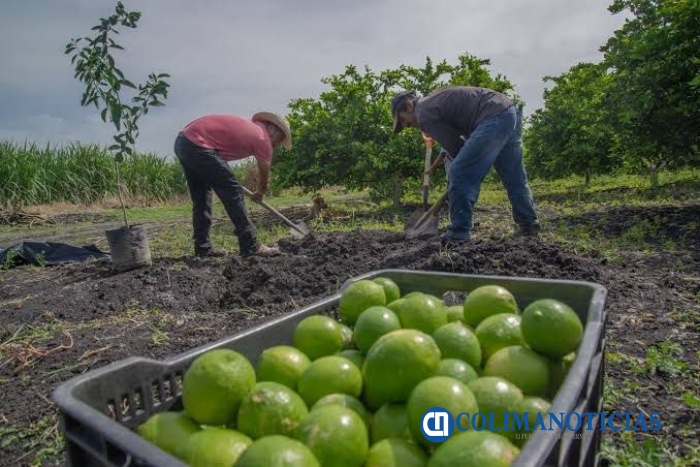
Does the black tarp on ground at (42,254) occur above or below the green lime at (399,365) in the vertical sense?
below

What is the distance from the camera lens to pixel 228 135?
591 cm

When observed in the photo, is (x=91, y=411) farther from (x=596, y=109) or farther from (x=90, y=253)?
(x=596, y=109)

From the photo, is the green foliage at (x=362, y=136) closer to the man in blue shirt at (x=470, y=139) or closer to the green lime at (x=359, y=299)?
the man in blue shirt at (x=470, y=139)

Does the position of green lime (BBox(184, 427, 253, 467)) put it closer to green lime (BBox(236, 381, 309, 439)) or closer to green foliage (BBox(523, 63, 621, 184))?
green lime (BBox(236, 381, 309, 439))

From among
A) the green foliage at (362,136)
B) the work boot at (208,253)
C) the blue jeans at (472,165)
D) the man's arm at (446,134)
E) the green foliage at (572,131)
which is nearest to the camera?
the blue jeans at (472,165)

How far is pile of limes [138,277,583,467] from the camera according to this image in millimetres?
964

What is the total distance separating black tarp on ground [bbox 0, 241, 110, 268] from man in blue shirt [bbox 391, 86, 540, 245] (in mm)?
4534

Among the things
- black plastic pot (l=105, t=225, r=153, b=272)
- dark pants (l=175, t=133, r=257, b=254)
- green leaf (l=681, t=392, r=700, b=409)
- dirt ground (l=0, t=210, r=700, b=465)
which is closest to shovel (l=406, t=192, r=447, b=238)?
dirt ground (l=0, t=210, r=700, b=465)

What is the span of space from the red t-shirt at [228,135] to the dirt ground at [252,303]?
1.37 m

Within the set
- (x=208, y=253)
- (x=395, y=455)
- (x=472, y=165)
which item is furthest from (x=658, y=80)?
(x=395, y=455)

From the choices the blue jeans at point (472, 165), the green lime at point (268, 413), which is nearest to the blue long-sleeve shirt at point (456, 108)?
the blue jeans at point (472, 165)

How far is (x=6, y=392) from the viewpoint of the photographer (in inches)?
101

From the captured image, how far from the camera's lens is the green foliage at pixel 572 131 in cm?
1169

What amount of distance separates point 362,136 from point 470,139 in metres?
4.84
